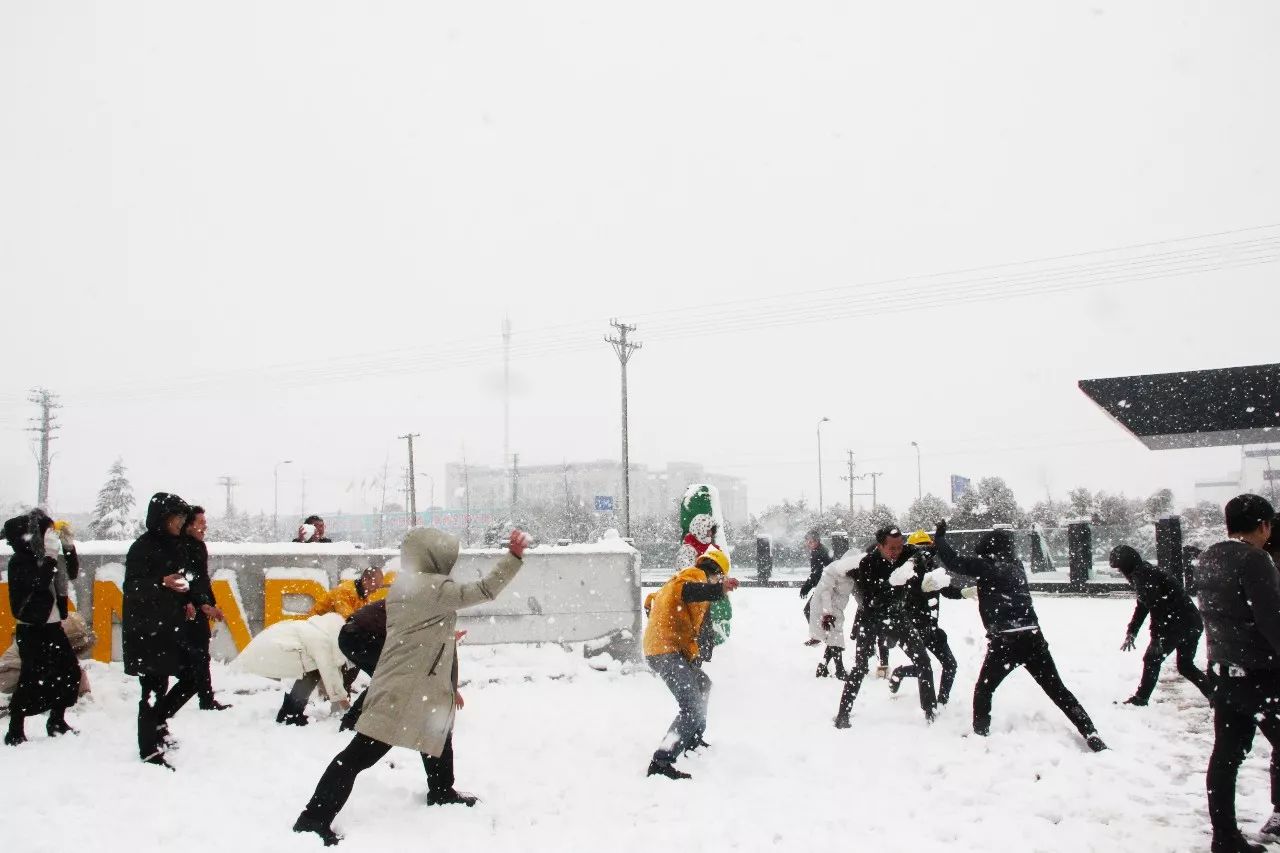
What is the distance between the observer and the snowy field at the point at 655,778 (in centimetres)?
475

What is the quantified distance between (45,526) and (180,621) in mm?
1374

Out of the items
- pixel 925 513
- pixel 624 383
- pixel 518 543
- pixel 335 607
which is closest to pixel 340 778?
pixel 518 543

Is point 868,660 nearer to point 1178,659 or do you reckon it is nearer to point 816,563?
point 1178,659

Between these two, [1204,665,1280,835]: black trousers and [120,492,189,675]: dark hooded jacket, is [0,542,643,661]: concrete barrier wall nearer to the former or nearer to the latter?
[120,492,189,675]: dark hooded jacket

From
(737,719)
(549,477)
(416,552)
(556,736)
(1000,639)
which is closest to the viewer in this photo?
(416,552)

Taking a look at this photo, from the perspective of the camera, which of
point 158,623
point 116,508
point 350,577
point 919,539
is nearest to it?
point 158,623

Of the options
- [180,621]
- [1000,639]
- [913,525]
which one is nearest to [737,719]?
[1000,639]

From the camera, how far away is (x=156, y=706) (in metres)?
5.87

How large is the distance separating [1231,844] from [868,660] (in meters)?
3.22

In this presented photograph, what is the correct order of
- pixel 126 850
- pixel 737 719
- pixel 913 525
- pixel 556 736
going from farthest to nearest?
pixel 913 525 → pixel 737 719 → pixel 556 736 → pixel 126 850

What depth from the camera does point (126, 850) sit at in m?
4.48

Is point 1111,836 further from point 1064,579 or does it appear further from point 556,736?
point 1064,579

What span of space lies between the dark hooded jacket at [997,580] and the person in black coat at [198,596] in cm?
547

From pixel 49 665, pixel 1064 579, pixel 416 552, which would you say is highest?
pixel 416 552
